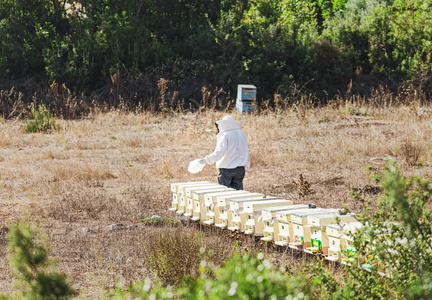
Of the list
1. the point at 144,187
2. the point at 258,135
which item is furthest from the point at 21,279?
the point at 258,135

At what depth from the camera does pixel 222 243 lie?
19.9ft

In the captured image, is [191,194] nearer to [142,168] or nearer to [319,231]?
[319,231]

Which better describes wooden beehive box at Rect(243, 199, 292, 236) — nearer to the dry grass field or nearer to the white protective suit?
the dry grass field

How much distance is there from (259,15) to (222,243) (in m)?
24.3

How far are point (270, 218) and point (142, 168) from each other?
21.5 feet

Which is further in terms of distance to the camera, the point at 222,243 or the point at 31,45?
the point at 31,45

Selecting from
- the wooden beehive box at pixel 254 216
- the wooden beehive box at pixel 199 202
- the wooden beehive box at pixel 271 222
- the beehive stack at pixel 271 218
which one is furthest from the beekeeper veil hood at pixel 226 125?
the wooden beehive box at pixel 271 222

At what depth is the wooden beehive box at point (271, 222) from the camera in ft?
19.1

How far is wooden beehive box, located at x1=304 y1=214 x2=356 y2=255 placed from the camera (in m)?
5.17

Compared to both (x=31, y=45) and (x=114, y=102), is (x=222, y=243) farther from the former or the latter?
(x=31, y=45)

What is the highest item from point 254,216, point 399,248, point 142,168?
point 399,248

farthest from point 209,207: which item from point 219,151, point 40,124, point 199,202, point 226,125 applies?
point 40,124

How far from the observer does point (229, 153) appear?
8008mm

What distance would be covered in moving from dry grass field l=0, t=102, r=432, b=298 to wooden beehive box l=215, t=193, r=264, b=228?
196mm
